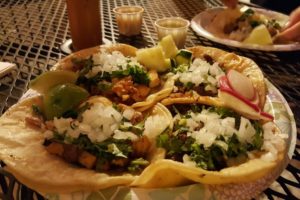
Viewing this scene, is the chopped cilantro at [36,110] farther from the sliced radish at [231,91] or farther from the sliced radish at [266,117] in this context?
the sliced radish at [266,117]

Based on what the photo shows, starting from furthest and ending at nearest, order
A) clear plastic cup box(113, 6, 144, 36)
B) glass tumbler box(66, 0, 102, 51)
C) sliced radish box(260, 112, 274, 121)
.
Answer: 1. clear plastic cup box(113, 6, 144, 36)
2. glass tumbler box(66, 0, 102, 51)
3. sliced radish box(260, 112, 274, 121)

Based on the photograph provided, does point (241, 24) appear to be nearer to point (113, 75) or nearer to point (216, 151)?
point (113, 75)

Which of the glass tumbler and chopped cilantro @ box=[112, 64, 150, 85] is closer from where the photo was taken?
chopped cilantro @ box=[112, 64, 150, 85]

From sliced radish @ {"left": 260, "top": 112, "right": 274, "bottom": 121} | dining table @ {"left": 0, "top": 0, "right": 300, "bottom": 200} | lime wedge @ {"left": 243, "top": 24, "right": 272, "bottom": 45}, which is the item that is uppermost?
sliced radish @ {"left": 260, "top": 112, "right": 274, "bottom": 121}

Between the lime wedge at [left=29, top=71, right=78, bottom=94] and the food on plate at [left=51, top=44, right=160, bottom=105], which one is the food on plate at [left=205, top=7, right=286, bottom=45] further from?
the lime wedge at [left=29, top=71, right=78, bottom=94]

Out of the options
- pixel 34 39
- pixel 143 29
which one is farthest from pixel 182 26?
pixel 34 39

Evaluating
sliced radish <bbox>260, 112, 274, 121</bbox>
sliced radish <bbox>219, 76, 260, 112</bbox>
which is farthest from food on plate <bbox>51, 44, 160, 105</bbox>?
sliced radish <bbox>260, 112, 274, 121</bbox>

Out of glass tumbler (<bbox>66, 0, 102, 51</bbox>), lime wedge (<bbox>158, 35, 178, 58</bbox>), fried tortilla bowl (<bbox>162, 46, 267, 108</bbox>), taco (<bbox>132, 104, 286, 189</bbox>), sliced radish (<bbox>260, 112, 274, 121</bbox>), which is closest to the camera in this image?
taco (<bbox>132, 104, 286, 189</bbox>)
